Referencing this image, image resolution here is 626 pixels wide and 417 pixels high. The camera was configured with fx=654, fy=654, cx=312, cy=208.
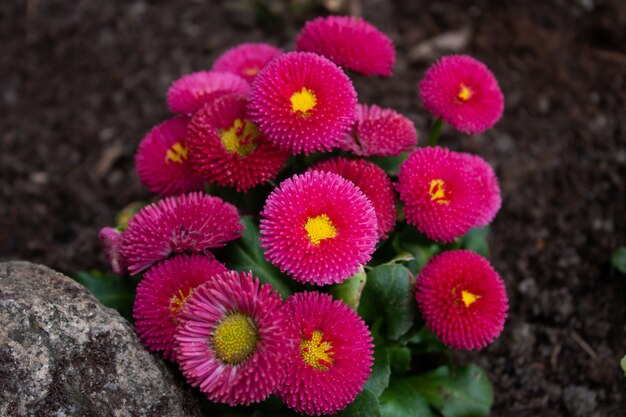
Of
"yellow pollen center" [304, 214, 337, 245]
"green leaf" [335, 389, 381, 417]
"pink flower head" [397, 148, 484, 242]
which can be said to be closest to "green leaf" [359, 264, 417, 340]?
"pink flower head" [397, 148, 484, 242]

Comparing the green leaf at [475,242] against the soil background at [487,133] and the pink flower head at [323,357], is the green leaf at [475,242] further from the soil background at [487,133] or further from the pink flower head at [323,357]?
the pink flower head at [323,357]

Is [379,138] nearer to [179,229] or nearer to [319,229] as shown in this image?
[319,229]

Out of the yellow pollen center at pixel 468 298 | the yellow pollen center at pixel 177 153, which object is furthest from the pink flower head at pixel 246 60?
the yellow pollen center at pixel 468 298

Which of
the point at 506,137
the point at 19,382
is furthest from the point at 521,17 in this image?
the point at 19,382

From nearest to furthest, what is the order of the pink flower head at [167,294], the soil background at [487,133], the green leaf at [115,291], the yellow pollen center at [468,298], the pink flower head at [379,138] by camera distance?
the pink flower head at [167,294] → the yellow pollen center at [468,298] → the pink flower head at [379,138] → the green leaf at [115,291] → the soil background at [487,133]

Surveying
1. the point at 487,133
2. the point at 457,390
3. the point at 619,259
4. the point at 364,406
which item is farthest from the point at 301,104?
the point at 487,133

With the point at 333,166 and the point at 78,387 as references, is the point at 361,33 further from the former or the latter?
the point at 78,387

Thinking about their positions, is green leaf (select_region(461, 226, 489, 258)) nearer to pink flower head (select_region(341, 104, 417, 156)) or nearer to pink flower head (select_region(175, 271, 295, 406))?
pink flower head (select_region(341, 104, 417, 156))
